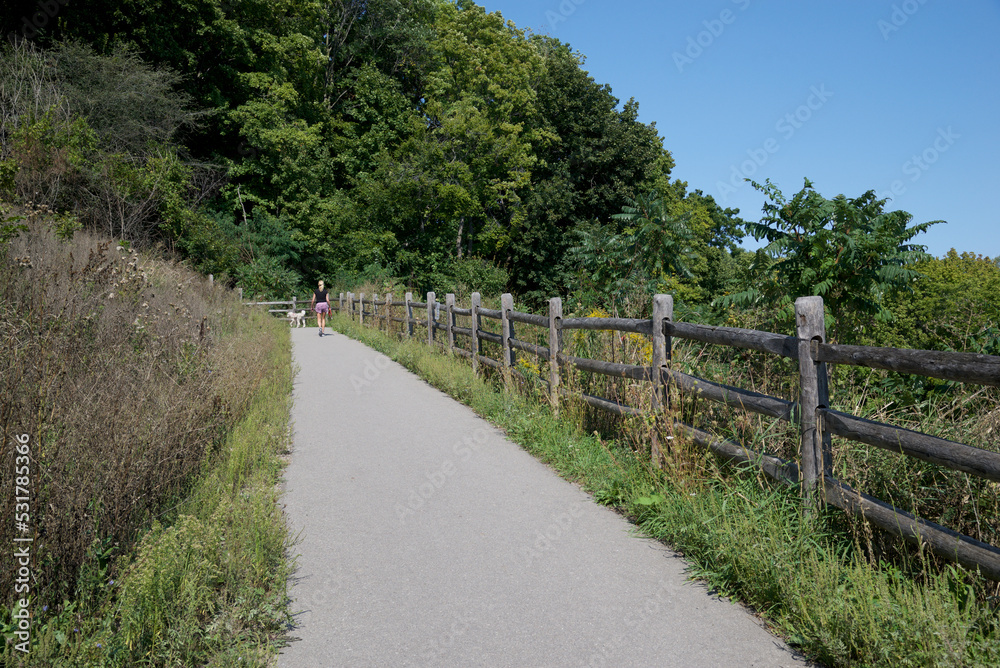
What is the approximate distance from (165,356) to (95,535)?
4062 millimetres

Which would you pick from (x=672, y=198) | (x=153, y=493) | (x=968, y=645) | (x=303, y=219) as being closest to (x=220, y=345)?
(x=153, y=493)

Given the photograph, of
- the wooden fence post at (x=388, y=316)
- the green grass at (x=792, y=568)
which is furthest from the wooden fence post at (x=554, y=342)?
the wooden fence post at (x=388, y=316)

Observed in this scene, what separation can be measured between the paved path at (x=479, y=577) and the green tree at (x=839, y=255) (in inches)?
160

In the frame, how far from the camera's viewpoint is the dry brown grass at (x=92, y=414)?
332 centimetres

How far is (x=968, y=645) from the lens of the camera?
2770 millimetres

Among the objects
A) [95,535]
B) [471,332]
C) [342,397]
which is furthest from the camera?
[471,332]

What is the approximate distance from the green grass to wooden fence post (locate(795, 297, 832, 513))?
0.20 metres

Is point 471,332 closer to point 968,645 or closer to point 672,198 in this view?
point 968,645

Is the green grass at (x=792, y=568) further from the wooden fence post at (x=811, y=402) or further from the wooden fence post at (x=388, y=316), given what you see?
the wooden fence post at (x=388, y=316)

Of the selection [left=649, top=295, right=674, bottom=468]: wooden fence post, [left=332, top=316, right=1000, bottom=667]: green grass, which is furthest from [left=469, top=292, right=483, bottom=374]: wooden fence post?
[left=649, top=295, right=674, bottom=468]: wooden fence post

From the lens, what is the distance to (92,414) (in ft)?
12.7

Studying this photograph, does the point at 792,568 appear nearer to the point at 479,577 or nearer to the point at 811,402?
the point at 811,402

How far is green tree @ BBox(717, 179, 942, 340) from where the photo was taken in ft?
25.5

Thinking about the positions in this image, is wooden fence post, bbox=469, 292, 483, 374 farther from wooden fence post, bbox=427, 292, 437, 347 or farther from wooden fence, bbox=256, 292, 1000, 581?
wooden fence, bbox=256, 292, 1000, 581
